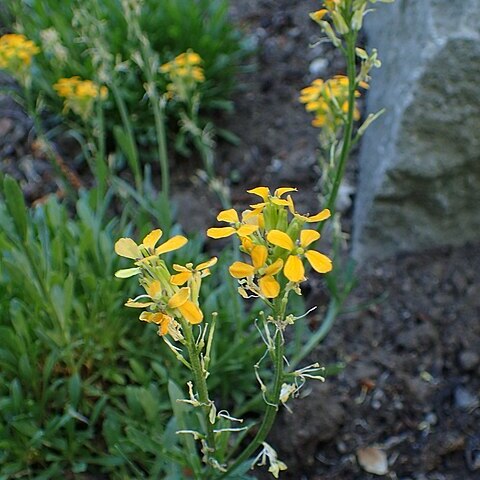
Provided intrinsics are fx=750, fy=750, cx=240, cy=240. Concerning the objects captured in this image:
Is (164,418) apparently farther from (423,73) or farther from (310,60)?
(310,60)

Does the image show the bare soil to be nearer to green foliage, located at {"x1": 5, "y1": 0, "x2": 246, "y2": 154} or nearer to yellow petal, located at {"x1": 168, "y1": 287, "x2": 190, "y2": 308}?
green foliage, located at {"x1": 5, "y1": 0, "x2": 246, "y2": 154}

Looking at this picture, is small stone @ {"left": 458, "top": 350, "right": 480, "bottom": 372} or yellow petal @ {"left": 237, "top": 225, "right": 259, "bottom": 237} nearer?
yellow petal @ {"left": 237, "top": 225, "right": 259, "bottom": 237}

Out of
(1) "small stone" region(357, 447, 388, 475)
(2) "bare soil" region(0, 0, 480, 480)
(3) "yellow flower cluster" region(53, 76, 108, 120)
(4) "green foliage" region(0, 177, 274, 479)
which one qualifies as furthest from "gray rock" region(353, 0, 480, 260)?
(3) "yellow flower cluster" region(53, 76, 108, 120)

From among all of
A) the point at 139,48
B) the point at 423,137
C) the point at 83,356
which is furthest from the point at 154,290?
the point at 139,48

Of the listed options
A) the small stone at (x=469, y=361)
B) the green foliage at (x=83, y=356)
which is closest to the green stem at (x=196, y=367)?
the green foliage at (x=83, y=356)

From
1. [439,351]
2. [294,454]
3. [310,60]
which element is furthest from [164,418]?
[310,60]

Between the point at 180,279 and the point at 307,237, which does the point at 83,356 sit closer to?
the point at 180,279

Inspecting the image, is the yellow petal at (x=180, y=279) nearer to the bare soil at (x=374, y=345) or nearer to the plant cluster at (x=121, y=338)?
the plant cluster at (x=121, y=338)
